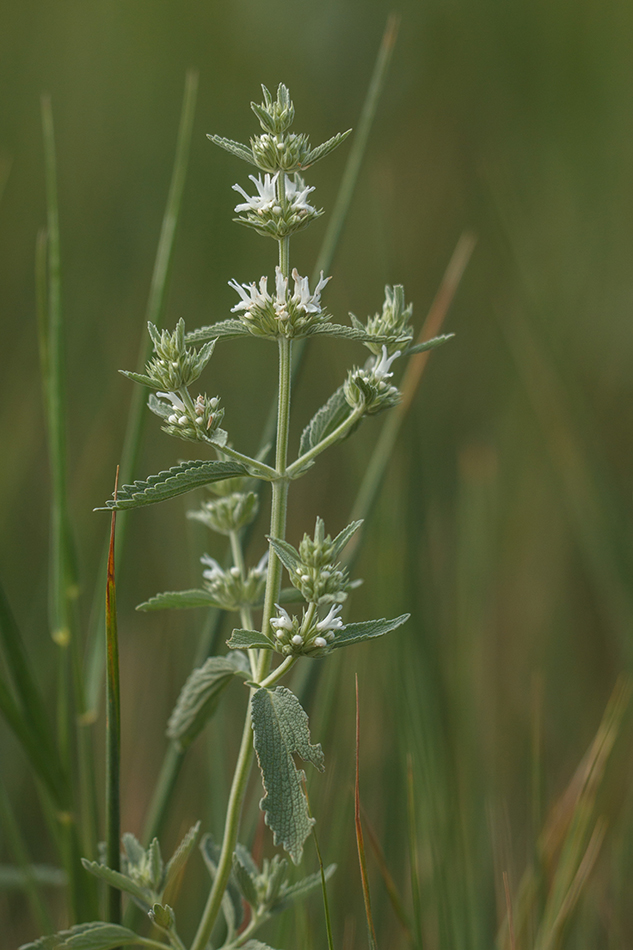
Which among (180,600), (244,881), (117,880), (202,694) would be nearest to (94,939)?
(117,880)

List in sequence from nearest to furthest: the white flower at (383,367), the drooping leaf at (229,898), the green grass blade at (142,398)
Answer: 1. the white flower at (383,367)
2. the drooping leaf at (229,898)
3. the green grass blade at (142,398)

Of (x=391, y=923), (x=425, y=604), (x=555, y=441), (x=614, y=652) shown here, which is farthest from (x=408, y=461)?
(x=614, y=652)

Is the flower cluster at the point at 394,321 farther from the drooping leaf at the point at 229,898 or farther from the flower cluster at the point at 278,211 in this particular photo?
the drooping leaf at the point at 229,898

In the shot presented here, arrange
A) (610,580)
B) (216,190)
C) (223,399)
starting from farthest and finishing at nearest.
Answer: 1. (216,190)
2. (223,399)
3. (610,580)

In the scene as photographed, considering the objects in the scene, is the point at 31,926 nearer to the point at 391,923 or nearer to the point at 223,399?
the point at 391,923

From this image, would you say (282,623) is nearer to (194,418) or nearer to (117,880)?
(194,418)

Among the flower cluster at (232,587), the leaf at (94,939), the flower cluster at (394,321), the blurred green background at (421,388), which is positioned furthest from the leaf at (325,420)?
the leaf at (94,939)

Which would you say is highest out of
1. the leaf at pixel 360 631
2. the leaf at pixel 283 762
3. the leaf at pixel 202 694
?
the leaf at pixel 360 631

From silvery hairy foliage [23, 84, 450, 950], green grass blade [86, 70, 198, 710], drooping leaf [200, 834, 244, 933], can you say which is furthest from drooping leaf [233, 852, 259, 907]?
green grass blade [86, 70, 198, 710]
